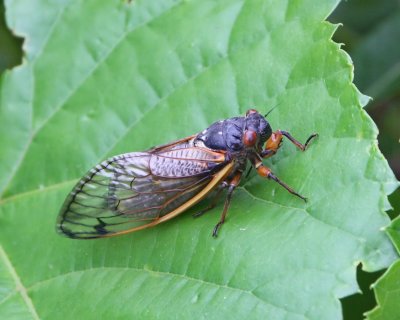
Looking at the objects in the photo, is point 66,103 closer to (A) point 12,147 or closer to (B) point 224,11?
(A) point 12,147

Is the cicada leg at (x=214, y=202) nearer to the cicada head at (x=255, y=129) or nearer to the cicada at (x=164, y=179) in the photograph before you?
the cicada at (x=164, y=179)

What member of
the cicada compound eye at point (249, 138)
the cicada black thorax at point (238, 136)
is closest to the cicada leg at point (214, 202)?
the cicada black thorax at point (238, 136)

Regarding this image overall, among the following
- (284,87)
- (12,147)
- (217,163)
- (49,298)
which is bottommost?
(49,298)

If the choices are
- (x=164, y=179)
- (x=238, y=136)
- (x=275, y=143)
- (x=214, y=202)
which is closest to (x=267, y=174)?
(x=275, y=143)

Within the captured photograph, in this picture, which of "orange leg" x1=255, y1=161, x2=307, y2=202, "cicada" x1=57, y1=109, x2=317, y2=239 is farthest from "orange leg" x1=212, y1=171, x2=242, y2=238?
"orange leg" x1=255, y1=161, x2=307, y2=202

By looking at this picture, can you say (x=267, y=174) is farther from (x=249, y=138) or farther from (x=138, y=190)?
(x=138, y=190)

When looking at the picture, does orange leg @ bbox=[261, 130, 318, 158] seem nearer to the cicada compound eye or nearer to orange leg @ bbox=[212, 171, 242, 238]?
the cicada compound eye

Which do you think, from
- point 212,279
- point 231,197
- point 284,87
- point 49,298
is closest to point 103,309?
point 49,298

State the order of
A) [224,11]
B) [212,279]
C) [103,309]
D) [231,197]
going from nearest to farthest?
[212,279], [103,309], [231,197], [224,11]
